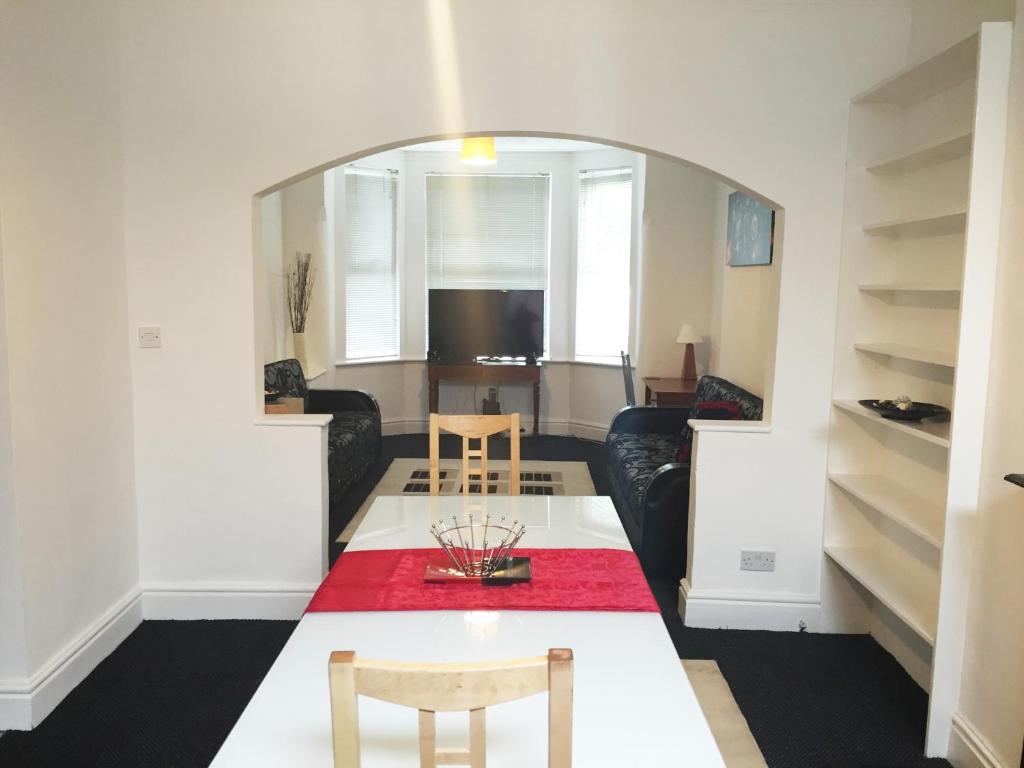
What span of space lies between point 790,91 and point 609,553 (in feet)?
6.90

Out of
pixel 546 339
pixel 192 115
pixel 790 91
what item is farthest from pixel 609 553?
pixel 546 339

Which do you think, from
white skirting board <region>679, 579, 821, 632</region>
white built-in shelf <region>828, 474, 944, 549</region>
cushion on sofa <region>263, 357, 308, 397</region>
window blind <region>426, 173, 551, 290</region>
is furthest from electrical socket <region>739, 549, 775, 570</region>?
window blind <region>426, 173, 551, 290</region>

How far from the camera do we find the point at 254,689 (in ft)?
10.1

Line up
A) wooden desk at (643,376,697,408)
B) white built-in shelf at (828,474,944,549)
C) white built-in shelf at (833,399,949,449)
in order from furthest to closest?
wooden desk at (643,376,697,408) → white built-in shelf at (828,474,944,549) → white built-in shelf at (833,399,949,449)

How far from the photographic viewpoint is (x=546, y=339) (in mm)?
8016

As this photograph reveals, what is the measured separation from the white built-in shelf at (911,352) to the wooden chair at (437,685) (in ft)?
6.62

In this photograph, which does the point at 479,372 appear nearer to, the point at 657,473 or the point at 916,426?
the point at 657,473

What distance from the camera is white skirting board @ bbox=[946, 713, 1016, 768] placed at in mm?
2480

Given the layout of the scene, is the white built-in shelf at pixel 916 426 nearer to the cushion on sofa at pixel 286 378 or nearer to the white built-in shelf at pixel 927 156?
the white built-in shelf at pixel 927 156

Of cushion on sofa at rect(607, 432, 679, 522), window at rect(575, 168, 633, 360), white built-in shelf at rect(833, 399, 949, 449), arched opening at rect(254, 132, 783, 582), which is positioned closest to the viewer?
white built-in shelf at rect(833, 399, 949, 449)

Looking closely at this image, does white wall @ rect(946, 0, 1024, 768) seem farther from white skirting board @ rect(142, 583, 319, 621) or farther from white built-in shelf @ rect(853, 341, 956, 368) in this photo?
white skirting board @ rect(142, 583, 319, 621)

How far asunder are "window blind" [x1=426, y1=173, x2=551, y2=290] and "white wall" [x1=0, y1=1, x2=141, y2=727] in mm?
4602

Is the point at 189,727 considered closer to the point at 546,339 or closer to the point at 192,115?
the point at 192,115

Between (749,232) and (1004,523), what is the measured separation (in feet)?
11.5
